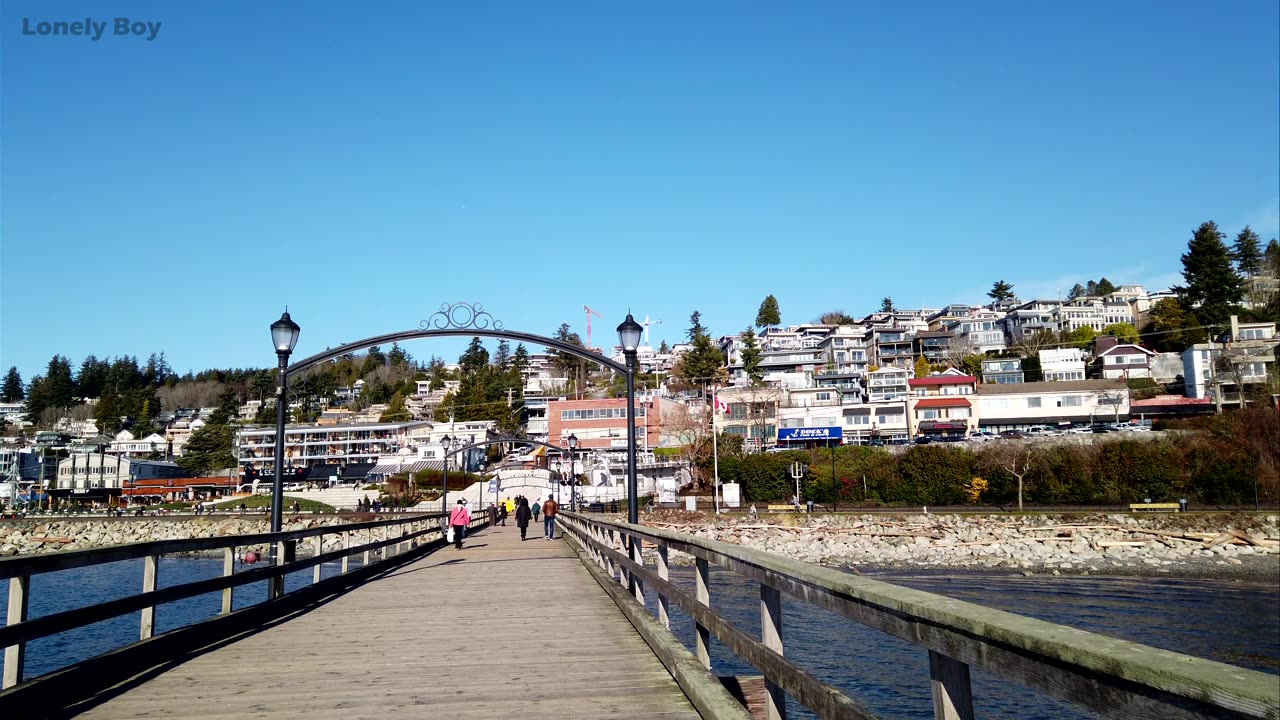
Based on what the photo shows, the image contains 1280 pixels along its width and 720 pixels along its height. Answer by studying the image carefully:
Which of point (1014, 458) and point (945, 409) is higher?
point (945, 409)

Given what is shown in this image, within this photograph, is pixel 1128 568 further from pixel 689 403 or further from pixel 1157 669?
pixel 689 403

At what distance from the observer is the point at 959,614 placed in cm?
244

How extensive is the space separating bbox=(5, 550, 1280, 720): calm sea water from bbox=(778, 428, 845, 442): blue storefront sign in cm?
4266

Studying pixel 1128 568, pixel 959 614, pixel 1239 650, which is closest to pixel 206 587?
pixel 959 614

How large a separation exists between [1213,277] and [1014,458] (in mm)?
59199

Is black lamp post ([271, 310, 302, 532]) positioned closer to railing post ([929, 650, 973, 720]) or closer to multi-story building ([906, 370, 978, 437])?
railing post ([929, 650, 973, 720])

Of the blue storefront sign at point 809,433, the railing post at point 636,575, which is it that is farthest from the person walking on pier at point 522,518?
the blue storefront sign at point 809,433

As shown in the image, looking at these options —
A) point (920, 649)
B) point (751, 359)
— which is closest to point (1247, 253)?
point (751, 359)

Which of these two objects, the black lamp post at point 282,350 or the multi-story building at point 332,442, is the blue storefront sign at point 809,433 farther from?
the black lamp post at point 282,350

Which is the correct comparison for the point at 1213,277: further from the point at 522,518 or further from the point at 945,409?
the point at 522,518

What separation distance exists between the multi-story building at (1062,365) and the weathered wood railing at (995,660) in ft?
356

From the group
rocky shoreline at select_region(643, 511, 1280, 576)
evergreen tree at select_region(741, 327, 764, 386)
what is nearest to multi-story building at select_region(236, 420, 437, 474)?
evergreen tree at select_region(741, 327, 764, 386)

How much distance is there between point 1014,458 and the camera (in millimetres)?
63375

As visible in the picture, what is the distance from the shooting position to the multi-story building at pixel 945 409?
8681 cm
